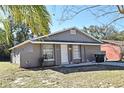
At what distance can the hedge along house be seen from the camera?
1083 cm

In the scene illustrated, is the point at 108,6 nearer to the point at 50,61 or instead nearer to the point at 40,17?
the point at 40,17

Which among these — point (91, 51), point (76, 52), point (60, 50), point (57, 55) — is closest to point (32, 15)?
point (57, 55)

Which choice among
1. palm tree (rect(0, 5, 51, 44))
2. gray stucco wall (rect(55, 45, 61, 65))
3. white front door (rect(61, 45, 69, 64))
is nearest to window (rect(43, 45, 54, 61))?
gray stucco wall (rect(55, 45, 61, 65))

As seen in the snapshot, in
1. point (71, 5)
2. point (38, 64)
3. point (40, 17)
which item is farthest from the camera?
point (38, 64)

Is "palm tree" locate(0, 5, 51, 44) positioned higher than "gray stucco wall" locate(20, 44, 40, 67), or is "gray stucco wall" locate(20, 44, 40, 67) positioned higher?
"palm tree" locate(0, 5, 51, 44)

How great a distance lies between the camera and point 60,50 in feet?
38.9

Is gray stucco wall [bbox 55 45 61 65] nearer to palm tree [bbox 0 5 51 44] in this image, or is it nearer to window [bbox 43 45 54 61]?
window [bbox 43 45 54 61]

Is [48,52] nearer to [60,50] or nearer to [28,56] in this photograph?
[60,50]

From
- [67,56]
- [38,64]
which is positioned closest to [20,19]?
[38,64]

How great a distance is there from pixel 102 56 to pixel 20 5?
393 inches

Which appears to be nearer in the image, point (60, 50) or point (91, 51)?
point (60, 50)

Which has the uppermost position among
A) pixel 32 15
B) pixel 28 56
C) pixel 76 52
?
pixel 32 15

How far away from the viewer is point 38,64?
11.1 m
